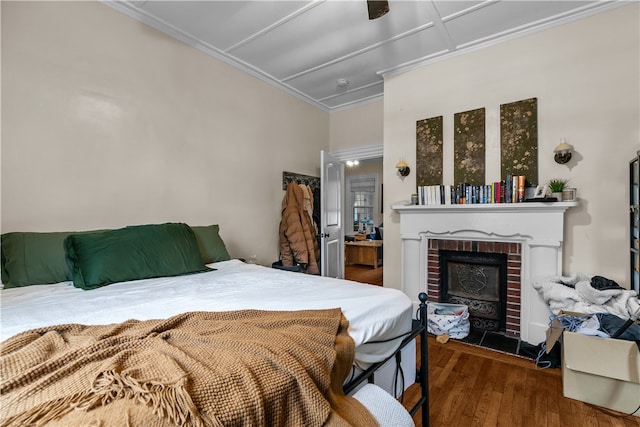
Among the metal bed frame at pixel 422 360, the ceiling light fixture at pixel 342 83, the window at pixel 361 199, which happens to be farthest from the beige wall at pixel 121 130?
the window at pixel 361 199

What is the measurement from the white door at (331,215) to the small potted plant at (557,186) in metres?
2.41

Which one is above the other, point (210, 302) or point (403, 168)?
point (403, 168)

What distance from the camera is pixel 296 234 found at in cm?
362

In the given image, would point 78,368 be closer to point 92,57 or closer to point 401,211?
point 92,57

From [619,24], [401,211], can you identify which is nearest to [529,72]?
[619,24]

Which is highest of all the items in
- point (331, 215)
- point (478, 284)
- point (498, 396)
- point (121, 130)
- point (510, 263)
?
point (121, 130)

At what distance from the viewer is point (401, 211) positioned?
327cm

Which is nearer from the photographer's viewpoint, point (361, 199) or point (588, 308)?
point (588, 308)

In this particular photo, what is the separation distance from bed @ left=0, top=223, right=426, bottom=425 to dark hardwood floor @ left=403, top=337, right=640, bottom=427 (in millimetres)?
770

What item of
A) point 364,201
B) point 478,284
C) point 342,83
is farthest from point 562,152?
point 364,201

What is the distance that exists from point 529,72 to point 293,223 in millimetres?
2855

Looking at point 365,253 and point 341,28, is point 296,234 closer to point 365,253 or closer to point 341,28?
point 341,28

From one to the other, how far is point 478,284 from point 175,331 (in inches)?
115

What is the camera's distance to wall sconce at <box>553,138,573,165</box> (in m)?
2.46
